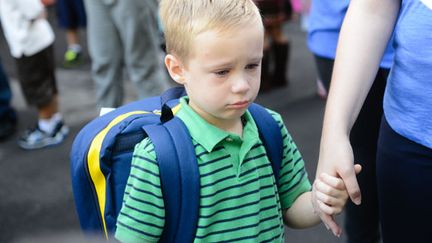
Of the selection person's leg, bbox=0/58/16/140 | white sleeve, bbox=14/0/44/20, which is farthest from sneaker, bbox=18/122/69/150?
white sleeve, bbox=14/0/44/20

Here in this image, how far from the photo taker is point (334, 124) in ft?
3.87

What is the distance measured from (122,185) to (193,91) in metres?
0.28

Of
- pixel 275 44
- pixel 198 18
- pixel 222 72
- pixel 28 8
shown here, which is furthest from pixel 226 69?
pixel 275 44

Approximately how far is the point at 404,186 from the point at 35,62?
2925 mm

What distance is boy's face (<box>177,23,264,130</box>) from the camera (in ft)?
3.59

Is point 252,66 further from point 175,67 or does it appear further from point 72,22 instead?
point 72,22

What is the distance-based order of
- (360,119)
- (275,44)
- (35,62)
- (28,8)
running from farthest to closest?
(275,44)
(35,62)
(28,8)
(360,119)

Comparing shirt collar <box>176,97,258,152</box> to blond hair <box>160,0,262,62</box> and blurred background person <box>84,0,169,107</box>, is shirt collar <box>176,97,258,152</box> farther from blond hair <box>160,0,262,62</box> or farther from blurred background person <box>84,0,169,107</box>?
blurred background person <box>84,0,169,107</box>

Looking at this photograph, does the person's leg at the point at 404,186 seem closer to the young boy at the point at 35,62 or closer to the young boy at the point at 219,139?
the young boy at the point at 219,139

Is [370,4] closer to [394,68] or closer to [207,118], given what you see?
[394,68]

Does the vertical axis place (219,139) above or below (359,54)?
below

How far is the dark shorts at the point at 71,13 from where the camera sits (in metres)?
5.57

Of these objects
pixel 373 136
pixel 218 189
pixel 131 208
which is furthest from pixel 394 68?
pixel 373 136

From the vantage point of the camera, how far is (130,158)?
1228 mm
